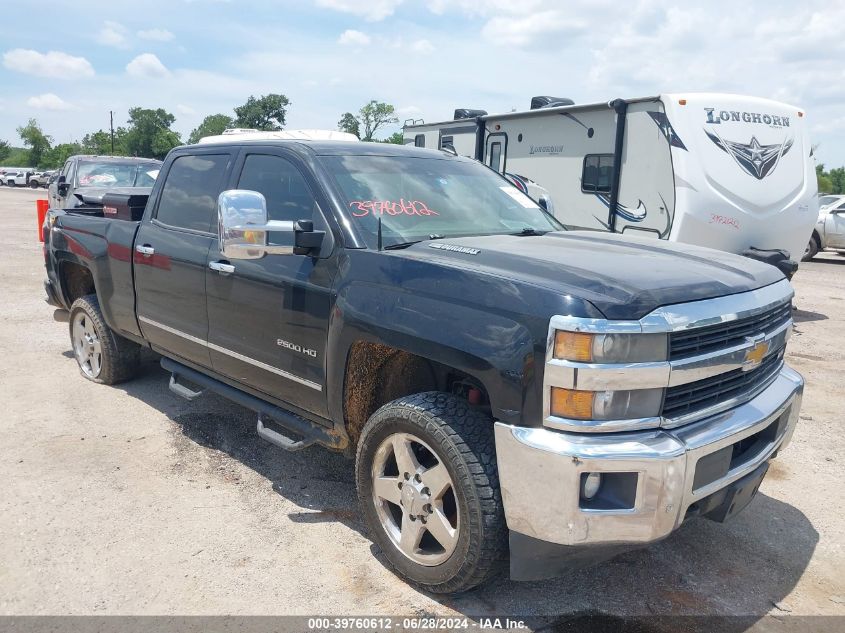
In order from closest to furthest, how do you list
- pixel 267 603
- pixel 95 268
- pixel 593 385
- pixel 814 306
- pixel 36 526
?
pixel 593 385, pixel 267 603, pixel 36 526, pixel 95 268, pixel 814 306

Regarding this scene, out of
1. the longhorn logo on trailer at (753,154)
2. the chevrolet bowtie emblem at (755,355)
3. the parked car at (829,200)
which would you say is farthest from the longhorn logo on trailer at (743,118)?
the parked car at (829,200)

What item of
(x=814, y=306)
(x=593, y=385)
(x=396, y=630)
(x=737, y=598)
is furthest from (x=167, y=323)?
(x=814, y=306)

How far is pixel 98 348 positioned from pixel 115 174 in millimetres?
7679

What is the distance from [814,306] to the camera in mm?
10445

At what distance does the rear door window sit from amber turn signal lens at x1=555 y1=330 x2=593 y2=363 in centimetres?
257

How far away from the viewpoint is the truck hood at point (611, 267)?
8.67 feet

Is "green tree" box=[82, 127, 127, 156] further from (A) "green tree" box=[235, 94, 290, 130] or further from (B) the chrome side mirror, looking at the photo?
(B) the chrome side mirror

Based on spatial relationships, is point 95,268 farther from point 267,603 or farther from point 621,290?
point 621,290

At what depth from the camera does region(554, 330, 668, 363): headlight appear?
2.52m

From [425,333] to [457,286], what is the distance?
9.0 inches

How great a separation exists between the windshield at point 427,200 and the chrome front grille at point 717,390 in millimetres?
1424

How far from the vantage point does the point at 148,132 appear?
8119cm

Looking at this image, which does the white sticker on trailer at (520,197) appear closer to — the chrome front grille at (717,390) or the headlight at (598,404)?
the chrome front grille at (717,390)

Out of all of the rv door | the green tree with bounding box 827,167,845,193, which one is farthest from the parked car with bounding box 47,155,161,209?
the green tree with bounding box 827,167,845,193
